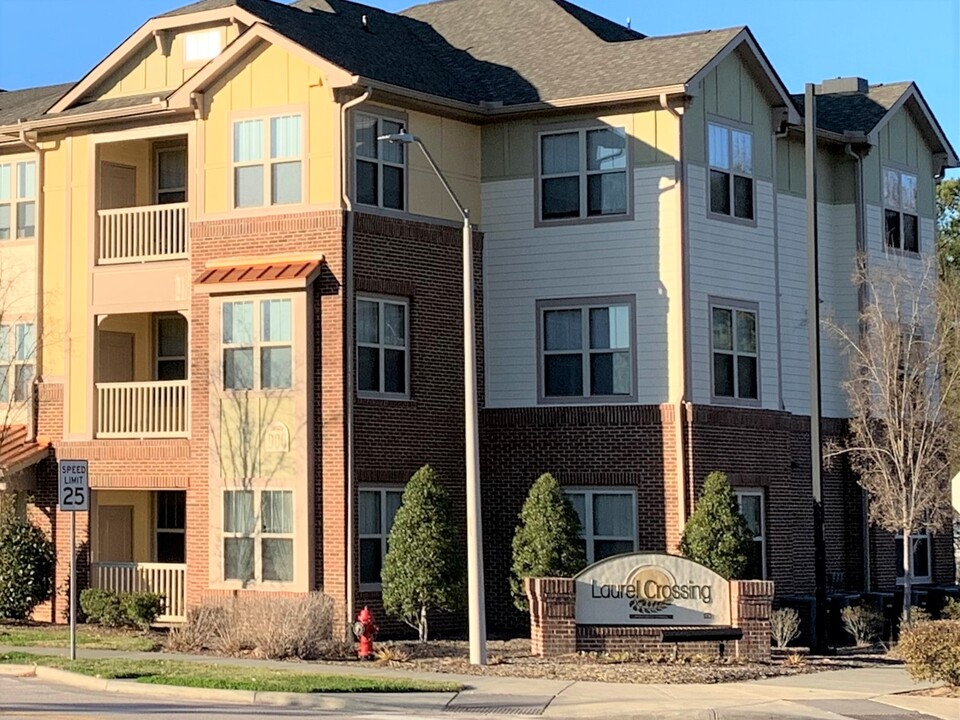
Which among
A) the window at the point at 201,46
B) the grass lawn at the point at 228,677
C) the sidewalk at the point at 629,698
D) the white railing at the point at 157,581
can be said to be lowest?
the sidewalk at the point at 629,698

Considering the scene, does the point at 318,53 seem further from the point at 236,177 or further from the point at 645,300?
the point at 645,300

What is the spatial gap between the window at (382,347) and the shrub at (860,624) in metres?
8.40

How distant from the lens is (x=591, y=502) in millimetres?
29891

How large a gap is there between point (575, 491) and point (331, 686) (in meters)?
9.49

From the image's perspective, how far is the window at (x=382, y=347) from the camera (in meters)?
28.7

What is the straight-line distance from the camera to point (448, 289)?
30.1 meters

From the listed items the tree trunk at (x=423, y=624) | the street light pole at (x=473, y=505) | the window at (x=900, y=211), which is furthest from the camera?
the window at (x=900, y=211)

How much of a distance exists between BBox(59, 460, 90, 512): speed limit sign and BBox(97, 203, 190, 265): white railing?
21.0 feet

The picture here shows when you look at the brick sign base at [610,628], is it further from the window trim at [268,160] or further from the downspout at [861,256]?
the downspout at [861,256]

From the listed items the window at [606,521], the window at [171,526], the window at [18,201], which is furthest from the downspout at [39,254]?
the window at [606,521]

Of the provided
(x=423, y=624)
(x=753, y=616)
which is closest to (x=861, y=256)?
(x=753, y=616)

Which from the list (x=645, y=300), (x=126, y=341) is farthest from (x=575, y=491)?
(x=126, y=341)

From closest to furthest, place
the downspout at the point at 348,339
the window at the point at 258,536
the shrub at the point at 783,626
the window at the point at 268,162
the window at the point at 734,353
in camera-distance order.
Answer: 1. the shrub at the point at 783,626
2. the downspout at the point at 348,339
3. the window at the point at 258,536
4. the window at the point at 268,162
5. the window at the point at 734,353

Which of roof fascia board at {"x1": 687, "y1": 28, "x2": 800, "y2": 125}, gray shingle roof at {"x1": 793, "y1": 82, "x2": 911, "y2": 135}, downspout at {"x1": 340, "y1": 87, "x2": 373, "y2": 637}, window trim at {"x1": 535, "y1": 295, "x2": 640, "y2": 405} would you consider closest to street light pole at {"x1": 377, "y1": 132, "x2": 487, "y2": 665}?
downspout at {"x1": 340, "y1": 87, "x2": 373, "y2": 637}
